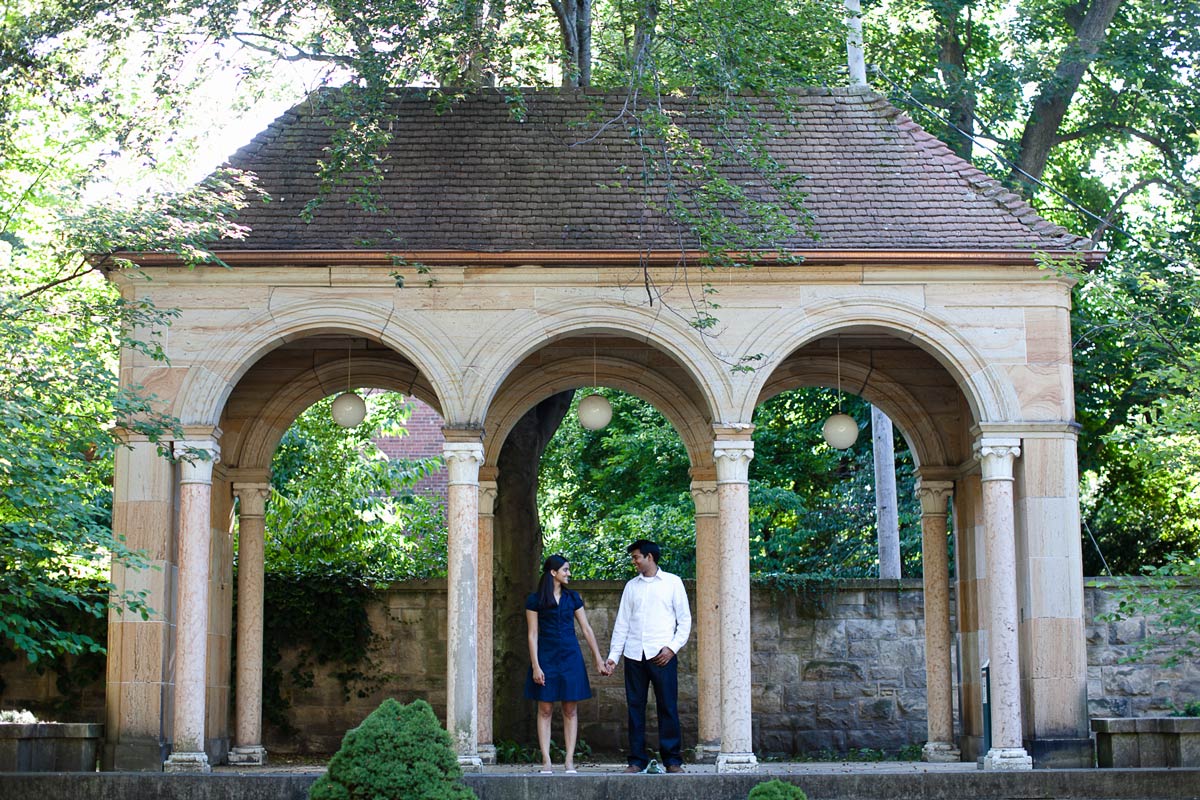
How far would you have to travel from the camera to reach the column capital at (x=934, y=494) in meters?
15.2

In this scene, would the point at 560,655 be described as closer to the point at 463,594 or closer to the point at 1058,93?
the point at 463,594

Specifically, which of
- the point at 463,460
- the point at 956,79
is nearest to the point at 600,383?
the point at 463,460

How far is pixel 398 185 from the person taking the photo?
1398 centimetres

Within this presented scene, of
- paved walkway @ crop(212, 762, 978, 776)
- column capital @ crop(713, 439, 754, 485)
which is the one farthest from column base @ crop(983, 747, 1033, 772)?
column capital @ crop(713, 439, 754, 485)

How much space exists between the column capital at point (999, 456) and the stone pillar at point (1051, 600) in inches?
3.9

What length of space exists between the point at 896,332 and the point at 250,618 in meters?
6.53

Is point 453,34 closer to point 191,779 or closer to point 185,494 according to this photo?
point 185,494

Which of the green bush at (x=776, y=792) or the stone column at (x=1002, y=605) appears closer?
the green bush at (x=776, y=792)

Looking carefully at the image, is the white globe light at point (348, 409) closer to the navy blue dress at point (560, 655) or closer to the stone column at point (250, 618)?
the stone column at point (250, 618)

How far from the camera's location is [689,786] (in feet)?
34.9

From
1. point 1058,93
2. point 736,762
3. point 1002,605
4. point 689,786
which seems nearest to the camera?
point 689,786

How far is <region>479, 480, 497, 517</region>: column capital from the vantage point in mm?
14930

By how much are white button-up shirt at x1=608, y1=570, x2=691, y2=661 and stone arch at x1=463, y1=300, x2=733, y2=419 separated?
168 cm

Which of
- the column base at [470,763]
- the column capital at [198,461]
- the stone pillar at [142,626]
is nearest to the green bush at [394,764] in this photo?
the column base at [470,763]
